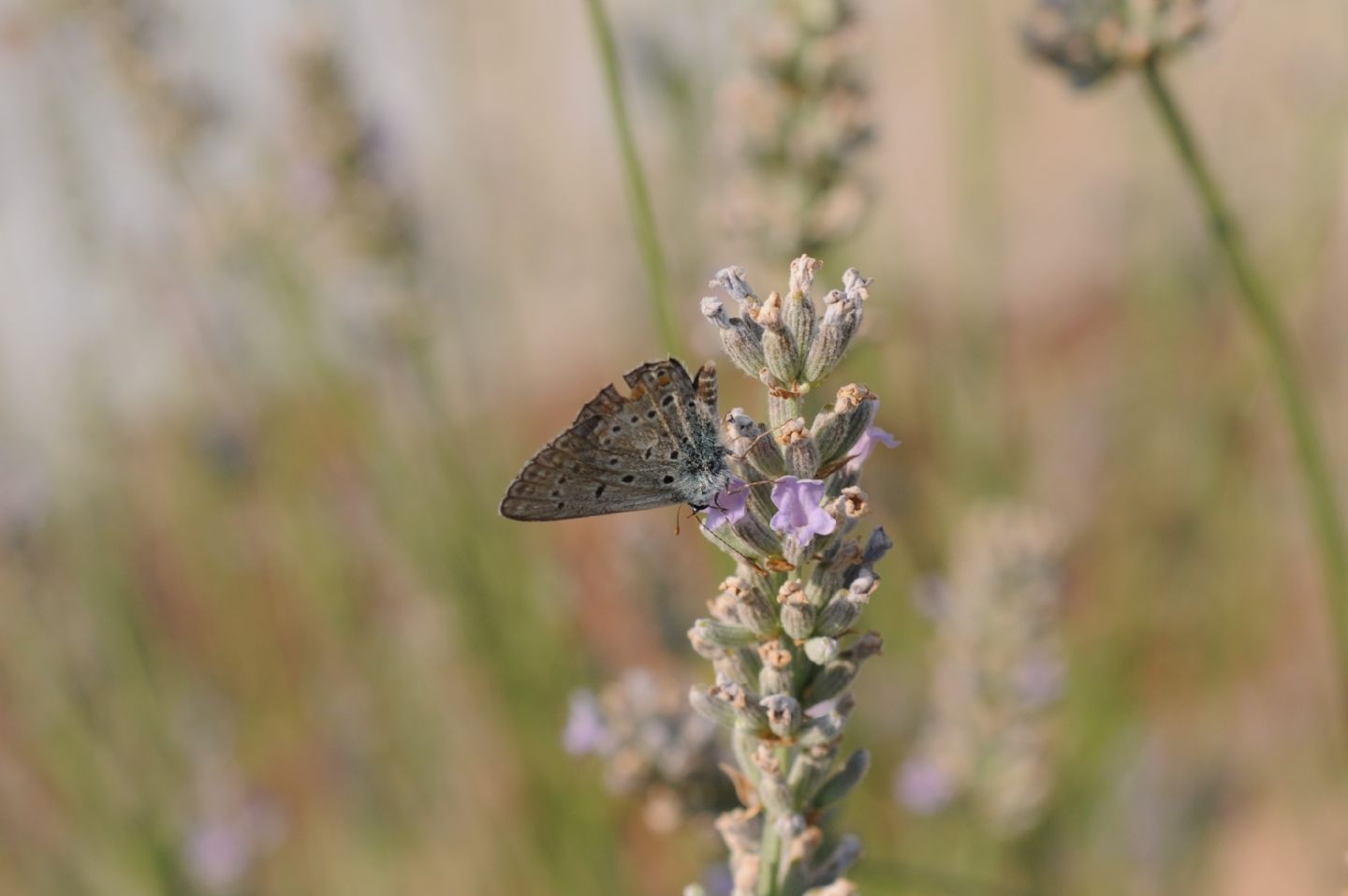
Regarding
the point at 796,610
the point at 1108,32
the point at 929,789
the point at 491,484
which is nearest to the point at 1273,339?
the point at 1108,32

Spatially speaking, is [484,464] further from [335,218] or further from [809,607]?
[809,607]

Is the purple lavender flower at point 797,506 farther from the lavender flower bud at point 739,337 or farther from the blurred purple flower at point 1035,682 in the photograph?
the blurred purple flower at point 1035,682

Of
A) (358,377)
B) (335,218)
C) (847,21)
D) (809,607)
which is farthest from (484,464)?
(809,607)

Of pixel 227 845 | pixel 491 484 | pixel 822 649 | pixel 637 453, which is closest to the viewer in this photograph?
pixel 822 649

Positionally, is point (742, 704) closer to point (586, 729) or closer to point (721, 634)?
point (721, 634)

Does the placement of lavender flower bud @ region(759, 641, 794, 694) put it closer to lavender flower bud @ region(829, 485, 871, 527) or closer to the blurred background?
lavender flower bud @ region(829, 485, 871, 527)

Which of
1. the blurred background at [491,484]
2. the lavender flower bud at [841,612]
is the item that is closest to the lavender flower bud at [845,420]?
the lavender flower bud at [841,612]
